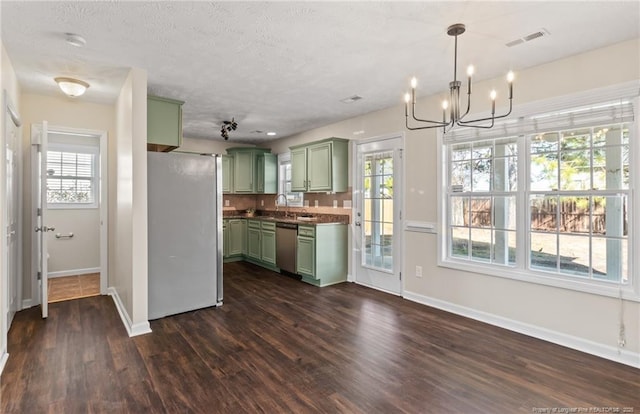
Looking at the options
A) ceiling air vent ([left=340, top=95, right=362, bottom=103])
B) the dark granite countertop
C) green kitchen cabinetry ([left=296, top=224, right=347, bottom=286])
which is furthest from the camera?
the dark granite countertop

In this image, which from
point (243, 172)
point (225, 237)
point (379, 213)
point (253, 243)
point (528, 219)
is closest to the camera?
point (528, 219)

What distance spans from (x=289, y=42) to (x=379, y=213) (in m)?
2.74

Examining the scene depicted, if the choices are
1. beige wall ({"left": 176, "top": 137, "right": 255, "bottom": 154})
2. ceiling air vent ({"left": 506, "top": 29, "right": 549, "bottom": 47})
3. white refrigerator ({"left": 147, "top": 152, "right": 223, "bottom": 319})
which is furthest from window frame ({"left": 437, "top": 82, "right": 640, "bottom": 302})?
beige wall ({"left": 176, "top": 137, "right": 255, "bottom": 154})

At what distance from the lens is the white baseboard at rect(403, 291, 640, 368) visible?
2643 millimetres

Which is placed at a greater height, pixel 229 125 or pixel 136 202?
pixel 229 125

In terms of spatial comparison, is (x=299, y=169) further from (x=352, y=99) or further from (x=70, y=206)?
(x=70, y=206)

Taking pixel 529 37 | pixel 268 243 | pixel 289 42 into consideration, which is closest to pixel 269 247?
pixel 268 243

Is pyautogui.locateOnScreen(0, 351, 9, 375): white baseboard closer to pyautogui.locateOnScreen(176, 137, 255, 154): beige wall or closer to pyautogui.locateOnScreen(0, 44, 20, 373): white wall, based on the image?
pyautogui.locateOnScreen(0, 44, 20, 373): white wall

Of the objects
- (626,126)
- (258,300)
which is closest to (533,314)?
(626,126)

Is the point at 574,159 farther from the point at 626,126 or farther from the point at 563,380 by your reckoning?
the point at 563,380

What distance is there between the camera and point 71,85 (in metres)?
3.39

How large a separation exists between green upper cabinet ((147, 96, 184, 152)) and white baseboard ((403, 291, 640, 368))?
3540mm

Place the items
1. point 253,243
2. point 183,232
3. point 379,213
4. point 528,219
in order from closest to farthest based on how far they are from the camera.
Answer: point 528,219 → point 183,232 → point 379,213 → point 253,243

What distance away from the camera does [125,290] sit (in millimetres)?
3551
